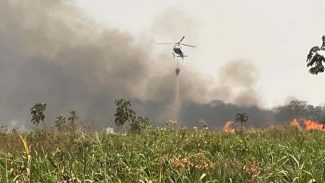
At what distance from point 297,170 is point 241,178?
3.04 ft

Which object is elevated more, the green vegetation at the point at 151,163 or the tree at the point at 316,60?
the tree at the point at 316,60

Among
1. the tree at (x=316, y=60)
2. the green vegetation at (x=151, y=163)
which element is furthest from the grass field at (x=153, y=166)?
the tree at (x=316, y=60)

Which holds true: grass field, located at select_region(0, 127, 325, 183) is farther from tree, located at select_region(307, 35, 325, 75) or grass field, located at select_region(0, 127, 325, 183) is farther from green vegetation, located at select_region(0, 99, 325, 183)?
tree, located at select_region(307, 35, 325, 75)

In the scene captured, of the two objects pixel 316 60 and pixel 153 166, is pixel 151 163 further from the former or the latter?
pixel 316 60

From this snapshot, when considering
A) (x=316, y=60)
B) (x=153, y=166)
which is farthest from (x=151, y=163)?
(x=316, y=60)

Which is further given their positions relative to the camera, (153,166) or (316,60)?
(316,60)

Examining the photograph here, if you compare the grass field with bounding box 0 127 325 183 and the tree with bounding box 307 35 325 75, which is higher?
the tree with bounding box 307 35 325 75

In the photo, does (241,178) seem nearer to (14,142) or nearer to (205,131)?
(14,142)

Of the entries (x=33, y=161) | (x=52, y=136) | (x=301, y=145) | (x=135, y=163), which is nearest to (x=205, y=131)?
(x=301, y=145)

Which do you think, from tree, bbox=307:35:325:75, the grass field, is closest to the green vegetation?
the grass field

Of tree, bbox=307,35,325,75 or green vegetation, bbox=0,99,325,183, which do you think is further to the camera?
tree, bbox=307,35,325,75

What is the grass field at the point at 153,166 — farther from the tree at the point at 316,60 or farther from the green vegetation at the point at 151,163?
the tree at the point at 316,60

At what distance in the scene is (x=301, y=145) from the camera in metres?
12.3

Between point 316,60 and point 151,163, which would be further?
point 316,60
